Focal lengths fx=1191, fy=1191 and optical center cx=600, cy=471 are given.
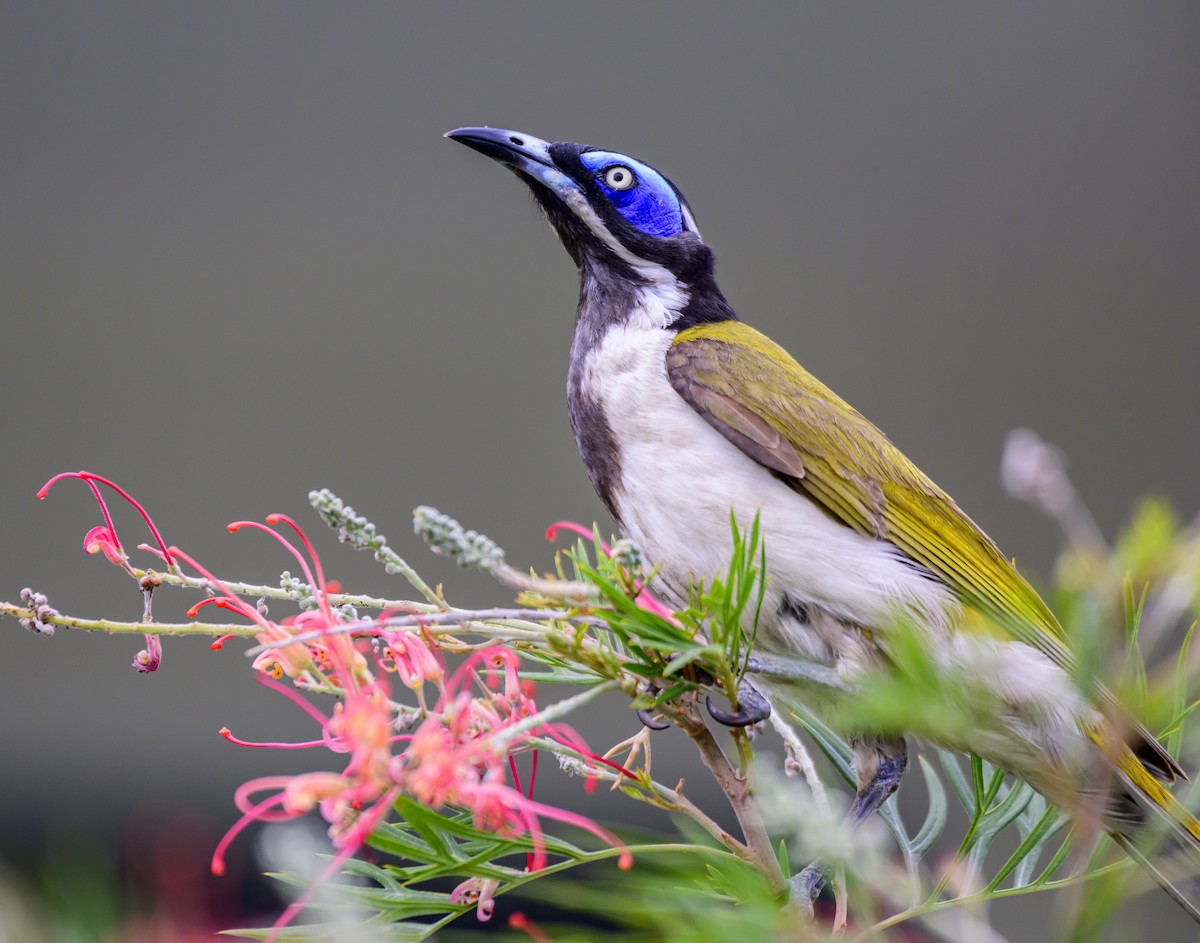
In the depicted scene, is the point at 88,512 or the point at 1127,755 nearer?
the point at 1127,755

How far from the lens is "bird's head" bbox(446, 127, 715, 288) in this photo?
172cm

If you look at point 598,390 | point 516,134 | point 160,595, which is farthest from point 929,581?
point 160,595

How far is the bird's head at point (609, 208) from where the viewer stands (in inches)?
67.6

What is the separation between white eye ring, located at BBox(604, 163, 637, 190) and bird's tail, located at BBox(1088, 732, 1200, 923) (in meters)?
0.98

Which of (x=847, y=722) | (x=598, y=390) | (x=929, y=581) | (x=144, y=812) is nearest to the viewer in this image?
(x=847, y=722)

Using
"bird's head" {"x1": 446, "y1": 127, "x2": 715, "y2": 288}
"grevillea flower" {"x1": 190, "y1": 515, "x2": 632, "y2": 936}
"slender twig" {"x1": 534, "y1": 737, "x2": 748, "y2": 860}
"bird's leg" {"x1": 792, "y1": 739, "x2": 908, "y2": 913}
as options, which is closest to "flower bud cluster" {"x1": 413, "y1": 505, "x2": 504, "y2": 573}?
"grevillea flower" {"x1": 190, "y1": 515, "x2": 632, "y2": 936}

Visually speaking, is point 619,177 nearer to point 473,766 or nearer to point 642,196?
point 642,196

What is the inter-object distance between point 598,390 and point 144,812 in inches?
109

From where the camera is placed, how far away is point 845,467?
1435 millimetres

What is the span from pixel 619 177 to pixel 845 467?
0.59 meters

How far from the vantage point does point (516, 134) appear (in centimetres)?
171

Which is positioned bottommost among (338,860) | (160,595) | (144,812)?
(144,812)

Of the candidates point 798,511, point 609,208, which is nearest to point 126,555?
point 798,511

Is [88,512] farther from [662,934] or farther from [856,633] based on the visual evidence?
[662,934]
